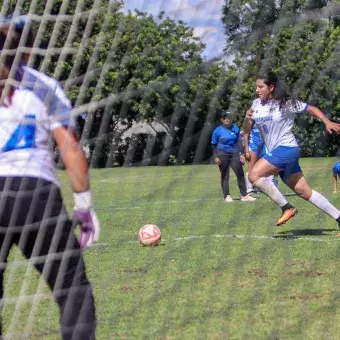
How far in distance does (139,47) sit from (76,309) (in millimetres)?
2829

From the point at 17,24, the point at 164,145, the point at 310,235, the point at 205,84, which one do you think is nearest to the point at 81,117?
the point at 205,84

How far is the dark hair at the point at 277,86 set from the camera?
27.0 ft

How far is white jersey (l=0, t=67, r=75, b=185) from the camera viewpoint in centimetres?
377

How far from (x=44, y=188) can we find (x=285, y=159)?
520cm

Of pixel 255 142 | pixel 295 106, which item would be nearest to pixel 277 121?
pixel 295 106

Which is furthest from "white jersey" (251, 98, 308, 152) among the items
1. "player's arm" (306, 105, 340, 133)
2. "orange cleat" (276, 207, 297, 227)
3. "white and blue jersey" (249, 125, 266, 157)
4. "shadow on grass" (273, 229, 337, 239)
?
"white and blue jersey" (249, 125, 266, 157)

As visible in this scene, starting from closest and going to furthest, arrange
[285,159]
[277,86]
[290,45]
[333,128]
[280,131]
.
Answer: [290,45]
[333,128]
[277,86]
[285,159]
[280,131]

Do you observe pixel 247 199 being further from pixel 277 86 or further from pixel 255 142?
pixel 277 86

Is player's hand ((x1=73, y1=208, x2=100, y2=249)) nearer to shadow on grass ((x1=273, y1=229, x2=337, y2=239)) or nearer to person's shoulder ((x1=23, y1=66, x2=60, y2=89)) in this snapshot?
person's shoulder ((x1=23, y1=66, x2=60, y2=89))

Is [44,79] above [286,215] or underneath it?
above

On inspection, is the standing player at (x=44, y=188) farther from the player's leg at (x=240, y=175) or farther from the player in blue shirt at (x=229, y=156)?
the player's leg at (x=240, y=175)

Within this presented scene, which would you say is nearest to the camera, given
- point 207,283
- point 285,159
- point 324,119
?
point 207,283

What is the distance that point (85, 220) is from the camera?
375 cm

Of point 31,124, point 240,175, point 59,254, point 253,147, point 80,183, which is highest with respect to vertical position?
point 31,124
